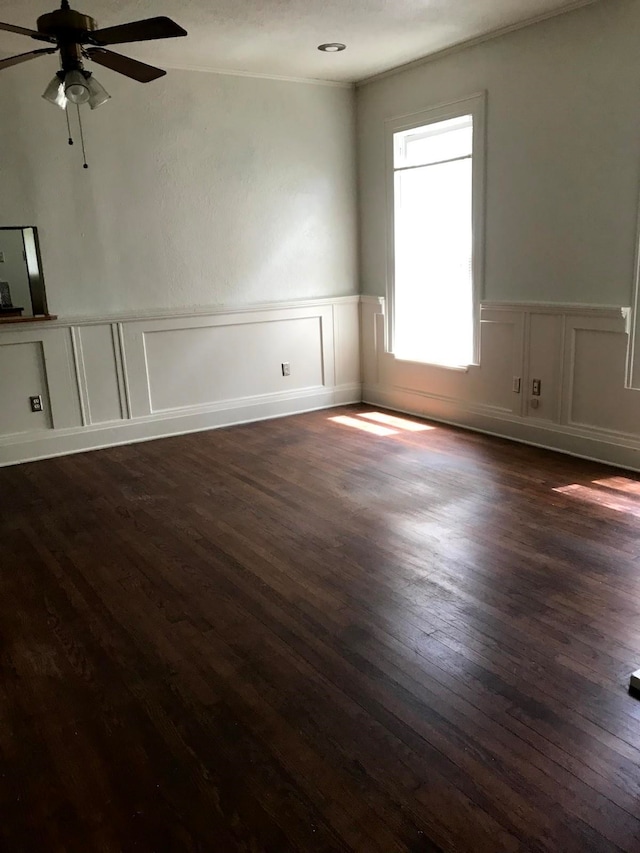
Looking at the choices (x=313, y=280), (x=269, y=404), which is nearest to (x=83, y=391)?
(x=269, y=404)

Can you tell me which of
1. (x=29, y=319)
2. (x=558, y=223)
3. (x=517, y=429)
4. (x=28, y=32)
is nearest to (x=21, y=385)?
(x=29, y=319)

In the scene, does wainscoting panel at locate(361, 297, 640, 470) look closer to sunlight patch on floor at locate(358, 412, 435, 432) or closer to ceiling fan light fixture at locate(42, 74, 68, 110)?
sunlight patch on floor at locate(358, 412, 435, 432)

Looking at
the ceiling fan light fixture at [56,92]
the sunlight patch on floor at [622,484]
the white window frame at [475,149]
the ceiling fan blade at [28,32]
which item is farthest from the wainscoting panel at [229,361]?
the sunlight patch on floor at [622,484]

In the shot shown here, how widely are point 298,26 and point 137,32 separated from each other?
197 centimetres

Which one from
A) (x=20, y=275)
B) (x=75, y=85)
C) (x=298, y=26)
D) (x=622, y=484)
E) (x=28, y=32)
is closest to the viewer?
(x=28, y=32)

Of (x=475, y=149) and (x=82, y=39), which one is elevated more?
(x=82, y=39)

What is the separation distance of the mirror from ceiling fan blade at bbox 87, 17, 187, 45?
2.25 meters

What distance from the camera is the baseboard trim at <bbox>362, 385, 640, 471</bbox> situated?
4230 mm

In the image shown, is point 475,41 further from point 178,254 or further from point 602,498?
point 602,498

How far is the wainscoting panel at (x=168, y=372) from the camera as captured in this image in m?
4.77

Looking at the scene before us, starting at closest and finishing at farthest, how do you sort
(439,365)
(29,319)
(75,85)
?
1. (75,85)
2. (29,319)
3. (439,365)

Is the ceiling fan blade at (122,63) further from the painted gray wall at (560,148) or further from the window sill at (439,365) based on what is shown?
the window sill at (439,365)

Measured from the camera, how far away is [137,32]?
2609 mm

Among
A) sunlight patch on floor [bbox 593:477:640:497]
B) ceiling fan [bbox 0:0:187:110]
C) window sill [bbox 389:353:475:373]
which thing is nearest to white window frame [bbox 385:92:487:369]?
window sill [bbox 389:353:475:373]
